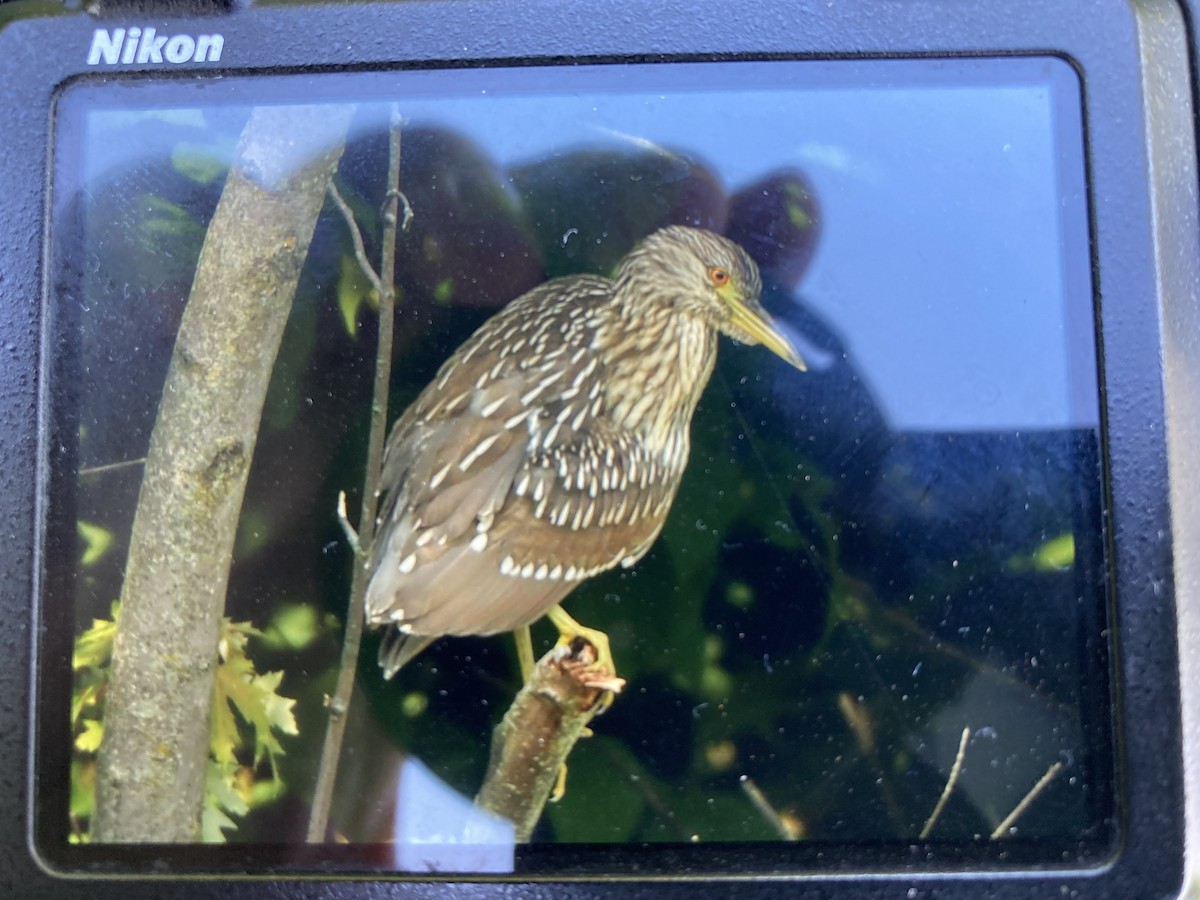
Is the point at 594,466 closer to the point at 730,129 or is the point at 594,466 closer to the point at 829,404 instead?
the point at 829,404

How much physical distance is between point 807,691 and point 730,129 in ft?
1.97

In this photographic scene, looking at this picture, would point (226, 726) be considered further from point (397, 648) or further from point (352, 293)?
point (352, 293)

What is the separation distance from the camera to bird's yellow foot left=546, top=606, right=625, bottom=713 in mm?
877

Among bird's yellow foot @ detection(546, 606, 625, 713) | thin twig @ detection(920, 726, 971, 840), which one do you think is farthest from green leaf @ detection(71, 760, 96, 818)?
thin twig @ detection(920, 726, 971, 840)

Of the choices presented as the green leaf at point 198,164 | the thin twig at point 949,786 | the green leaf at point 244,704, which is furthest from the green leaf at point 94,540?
the thin twig at point 949,786

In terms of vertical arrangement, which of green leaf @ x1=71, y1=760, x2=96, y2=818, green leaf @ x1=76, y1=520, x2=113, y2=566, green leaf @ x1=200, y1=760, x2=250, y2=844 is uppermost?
green leaf @ x1=76, y1=520, x2=113, y2=566

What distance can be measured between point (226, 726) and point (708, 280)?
703 millimetres

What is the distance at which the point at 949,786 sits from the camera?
878 millimetres

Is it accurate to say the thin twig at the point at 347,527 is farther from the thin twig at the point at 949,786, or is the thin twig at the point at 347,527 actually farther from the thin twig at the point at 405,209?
the thin twig at the point at 949,786

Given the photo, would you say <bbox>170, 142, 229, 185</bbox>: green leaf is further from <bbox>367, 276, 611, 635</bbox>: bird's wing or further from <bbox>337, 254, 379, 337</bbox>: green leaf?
<bbox>367, 276, 611, 635</bbox>: bird's wing

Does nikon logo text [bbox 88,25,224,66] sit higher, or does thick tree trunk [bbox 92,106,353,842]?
nikon logo text [bbox 88,25,224,66]

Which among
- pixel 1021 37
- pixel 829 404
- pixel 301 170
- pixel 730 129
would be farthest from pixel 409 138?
pixel 1021 37

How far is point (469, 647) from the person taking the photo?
0.88m

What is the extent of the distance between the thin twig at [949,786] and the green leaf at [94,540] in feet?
2.99
